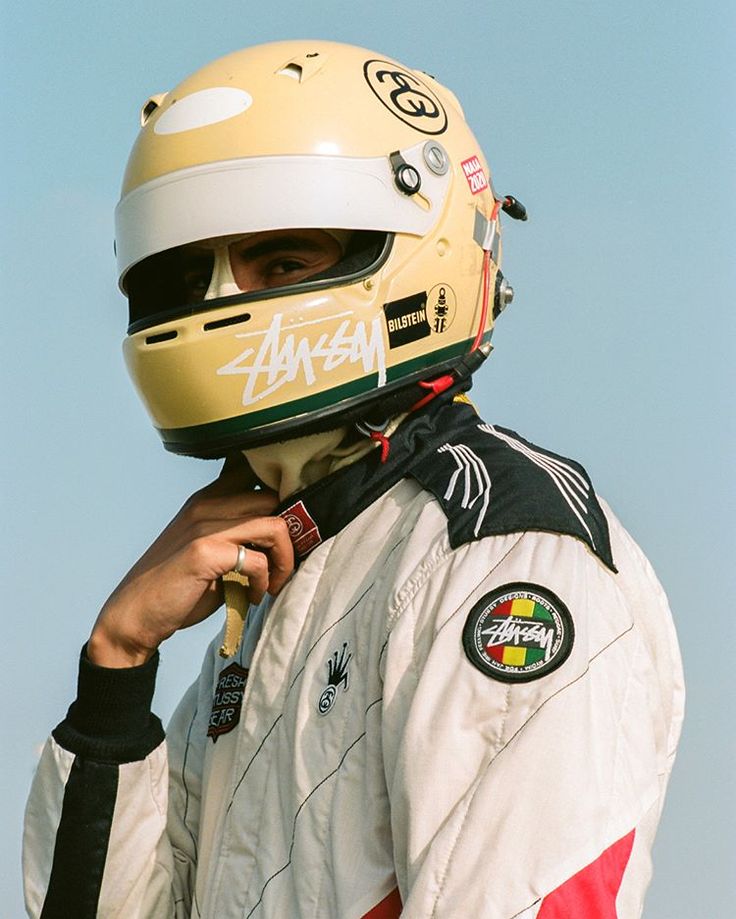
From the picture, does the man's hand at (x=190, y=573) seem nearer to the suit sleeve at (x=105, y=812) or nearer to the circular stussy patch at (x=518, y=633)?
the suit sleeve at (x=105, y=812)

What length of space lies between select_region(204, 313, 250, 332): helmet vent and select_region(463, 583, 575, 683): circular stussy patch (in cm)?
91

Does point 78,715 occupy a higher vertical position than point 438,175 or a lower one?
A: lower

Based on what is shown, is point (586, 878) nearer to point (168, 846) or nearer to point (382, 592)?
point (382, 592)

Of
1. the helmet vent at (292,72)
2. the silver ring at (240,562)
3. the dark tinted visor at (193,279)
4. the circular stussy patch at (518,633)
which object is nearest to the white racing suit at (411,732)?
the circular stussy patch at (518,633)

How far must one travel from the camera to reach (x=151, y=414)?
9.98 feet

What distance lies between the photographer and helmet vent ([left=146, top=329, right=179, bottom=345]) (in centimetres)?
292

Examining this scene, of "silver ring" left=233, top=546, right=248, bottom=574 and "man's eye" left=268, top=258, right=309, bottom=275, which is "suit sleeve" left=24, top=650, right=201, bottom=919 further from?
"man's eye" left=268, top=258, right=309, bottom=275

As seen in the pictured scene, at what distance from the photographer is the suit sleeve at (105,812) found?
2.94 metres

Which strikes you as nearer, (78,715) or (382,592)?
(382,592)

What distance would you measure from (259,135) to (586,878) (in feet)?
5.71

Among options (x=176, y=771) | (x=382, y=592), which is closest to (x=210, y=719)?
(x=176, y=771)

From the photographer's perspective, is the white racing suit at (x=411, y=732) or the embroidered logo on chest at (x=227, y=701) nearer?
the white racing suit at (x=411, y=732)

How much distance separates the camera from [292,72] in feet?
10.1

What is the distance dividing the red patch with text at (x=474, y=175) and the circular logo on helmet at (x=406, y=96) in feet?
0.35
